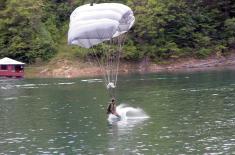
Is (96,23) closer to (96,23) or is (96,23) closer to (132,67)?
(96,23)

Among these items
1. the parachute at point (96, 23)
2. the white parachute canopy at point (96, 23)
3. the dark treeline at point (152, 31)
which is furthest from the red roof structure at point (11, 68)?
the white parachute canopy at point (96, 23)

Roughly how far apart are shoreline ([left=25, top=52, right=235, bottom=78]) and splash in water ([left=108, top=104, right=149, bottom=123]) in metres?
42.9

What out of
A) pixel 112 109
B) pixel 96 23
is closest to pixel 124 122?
pixel 112 109

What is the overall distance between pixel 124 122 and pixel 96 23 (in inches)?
301

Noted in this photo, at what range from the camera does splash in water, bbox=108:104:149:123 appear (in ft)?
159

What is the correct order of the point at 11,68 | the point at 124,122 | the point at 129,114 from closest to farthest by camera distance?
the point at 124,122
the point at 129,114
the point at 11,68

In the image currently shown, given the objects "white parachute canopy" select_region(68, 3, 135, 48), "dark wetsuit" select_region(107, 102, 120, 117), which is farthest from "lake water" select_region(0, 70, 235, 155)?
"white parachute canopy" select_region(68, 3, 135, 48)

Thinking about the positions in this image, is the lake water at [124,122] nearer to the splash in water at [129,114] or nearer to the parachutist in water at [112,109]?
the splash in water at [129,114]

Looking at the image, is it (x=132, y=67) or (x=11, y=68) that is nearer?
(x=11, y=68)

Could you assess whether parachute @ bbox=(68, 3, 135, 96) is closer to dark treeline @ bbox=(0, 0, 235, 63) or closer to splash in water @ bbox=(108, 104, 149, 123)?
splash in water @ bbox=(108, 104, 149, 123)

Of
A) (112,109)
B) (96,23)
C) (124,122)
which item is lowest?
(124,122)

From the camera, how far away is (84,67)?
98.9 metres

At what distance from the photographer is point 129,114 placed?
51.7 m

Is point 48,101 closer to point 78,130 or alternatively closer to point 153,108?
point 153,108
